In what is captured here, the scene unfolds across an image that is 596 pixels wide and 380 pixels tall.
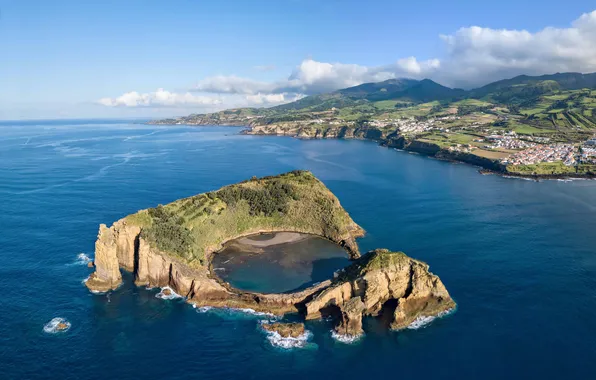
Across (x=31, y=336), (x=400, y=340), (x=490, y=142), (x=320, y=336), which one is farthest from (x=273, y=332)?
(x=490, y=142)

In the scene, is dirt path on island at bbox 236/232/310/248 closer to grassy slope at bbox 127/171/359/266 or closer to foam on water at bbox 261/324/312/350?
grassy slope at bbox 127/171/359/266

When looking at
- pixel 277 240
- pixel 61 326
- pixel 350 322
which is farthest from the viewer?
pixel 277 240

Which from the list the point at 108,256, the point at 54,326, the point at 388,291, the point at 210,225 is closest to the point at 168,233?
the point at 108,256

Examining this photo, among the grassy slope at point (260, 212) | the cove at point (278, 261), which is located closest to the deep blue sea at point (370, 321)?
the cove at point (278, 261)

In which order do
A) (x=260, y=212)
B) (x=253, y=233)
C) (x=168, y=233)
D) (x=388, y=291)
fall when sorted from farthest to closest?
1. (x=260, y=212)
2. (x=253, y=233)
3. (x=168, y=233)
4. (x=388, y=291)

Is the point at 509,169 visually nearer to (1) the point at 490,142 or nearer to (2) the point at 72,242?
(1) the point at 490,142

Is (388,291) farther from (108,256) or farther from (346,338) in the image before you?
(108,256)
